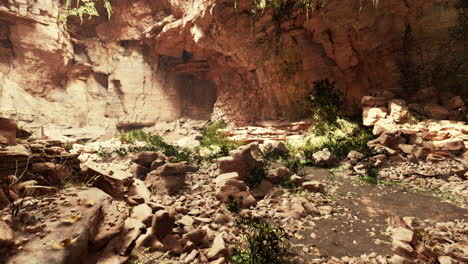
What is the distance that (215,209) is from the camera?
390 centimetres

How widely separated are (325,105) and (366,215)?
6358 millimetres

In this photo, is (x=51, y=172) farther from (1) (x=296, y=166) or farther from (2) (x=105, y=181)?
(1) (x=296, y=166)

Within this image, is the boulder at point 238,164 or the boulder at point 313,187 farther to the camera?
the boulder at point 238,164

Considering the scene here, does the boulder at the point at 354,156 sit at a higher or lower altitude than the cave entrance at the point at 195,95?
lower

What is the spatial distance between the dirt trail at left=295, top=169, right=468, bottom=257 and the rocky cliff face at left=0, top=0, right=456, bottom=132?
6.16 meters

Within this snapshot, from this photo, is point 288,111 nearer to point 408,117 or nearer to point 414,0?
point 408,117

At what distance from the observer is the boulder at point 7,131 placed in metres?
2.83

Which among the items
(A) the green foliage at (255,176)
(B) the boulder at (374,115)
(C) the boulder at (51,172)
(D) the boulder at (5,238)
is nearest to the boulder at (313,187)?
(A) the green foliage at (255,176)

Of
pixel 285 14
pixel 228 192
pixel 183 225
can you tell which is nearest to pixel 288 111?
pixel 285 14

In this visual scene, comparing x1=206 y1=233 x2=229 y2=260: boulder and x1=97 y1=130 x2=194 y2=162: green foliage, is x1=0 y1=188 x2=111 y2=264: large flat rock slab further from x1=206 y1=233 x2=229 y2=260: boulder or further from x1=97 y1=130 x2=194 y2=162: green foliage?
x1=97 y1=130 x2=194 y2=162: green foliage

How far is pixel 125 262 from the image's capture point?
7.19 feet

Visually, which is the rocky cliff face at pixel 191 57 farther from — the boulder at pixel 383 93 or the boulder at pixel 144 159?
the boulder at pixel 144 159

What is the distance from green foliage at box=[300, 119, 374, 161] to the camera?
706 centimetres

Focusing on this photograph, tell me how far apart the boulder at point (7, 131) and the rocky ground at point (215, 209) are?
2cm
